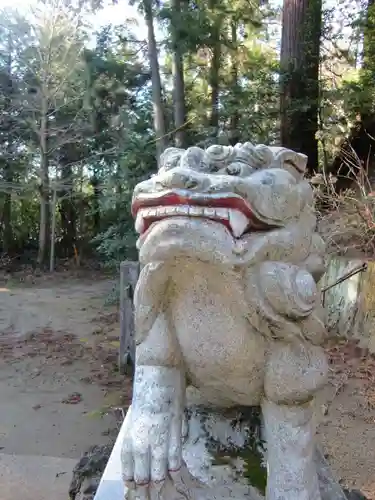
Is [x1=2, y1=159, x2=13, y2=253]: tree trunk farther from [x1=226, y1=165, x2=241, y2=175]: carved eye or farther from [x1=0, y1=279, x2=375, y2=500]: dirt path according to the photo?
[x1=226, y1=165, x2=241, y2=175]: carved eye

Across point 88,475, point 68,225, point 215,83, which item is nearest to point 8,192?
point 68,225

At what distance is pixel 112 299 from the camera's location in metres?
7.75

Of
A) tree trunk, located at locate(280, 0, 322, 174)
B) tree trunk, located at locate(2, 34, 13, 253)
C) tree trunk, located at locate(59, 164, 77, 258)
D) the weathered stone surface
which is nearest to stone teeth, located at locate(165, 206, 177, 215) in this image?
the weathered stone surface

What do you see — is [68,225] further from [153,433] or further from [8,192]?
[153,433]

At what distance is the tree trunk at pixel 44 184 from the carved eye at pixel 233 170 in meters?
10.1

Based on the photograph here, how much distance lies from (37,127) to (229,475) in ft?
34.2

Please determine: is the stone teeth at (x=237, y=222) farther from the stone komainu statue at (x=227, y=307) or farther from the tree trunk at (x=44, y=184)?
the tree trunk at (x=44, y=184)

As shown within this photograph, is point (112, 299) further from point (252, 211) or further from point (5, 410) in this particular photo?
point (252, 211)

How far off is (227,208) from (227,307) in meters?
0.23

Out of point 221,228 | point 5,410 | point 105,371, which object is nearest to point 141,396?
point 221,228

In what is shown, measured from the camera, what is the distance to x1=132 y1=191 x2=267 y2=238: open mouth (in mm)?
1146

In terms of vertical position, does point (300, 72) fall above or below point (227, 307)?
above

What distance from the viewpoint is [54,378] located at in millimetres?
4711

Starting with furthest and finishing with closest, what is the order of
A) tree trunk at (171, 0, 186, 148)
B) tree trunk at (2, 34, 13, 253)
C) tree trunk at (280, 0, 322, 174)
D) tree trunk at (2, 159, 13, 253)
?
1. tree trunk at (2, 159, 13, 253)
2. tree trunk at (2, 34, 13, 253)
3. tree trunk at (280, 0, 322, 174)
4. tree trunk at (171, 0, 186, 148)
